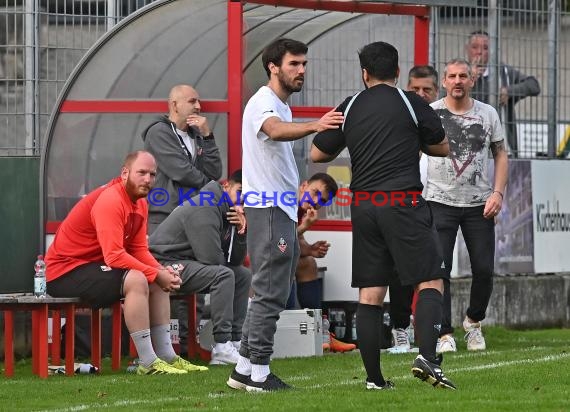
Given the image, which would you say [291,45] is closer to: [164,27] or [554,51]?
[164,27]

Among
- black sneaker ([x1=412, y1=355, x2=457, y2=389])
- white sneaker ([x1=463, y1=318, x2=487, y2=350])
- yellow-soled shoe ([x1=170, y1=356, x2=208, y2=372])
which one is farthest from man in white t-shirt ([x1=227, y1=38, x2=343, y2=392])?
white sneaker ([x1=463, y1=318, x2=487, y2=350])

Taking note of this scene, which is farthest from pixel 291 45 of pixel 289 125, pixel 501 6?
pixel 501 6

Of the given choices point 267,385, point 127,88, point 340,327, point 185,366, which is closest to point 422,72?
point 340,327

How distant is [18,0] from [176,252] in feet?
Answer: 9.88

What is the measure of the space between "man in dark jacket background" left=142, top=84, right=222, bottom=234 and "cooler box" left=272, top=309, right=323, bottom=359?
1.28 meters

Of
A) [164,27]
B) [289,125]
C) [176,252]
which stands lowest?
[176,252]

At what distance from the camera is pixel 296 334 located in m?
12.7

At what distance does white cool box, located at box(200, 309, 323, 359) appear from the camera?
12.7 meters

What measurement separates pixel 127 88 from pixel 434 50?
344cm

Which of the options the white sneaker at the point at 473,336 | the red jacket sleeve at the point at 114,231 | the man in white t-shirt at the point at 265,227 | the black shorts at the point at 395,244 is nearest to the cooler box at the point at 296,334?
the white sneaker at the point at 473,336

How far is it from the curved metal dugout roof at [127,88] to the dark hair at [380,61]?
A: 454cm

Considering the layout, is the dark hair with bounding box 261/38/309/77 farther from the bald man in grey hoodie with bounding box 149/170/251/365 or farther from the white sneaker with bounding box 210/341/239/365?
the white sneaker with bounding box 210/341/239/365

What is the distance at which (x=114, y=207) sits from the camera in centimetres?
1139

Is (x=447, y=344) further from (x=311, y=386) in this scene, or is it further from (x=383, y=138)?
(x=383, y=138)
